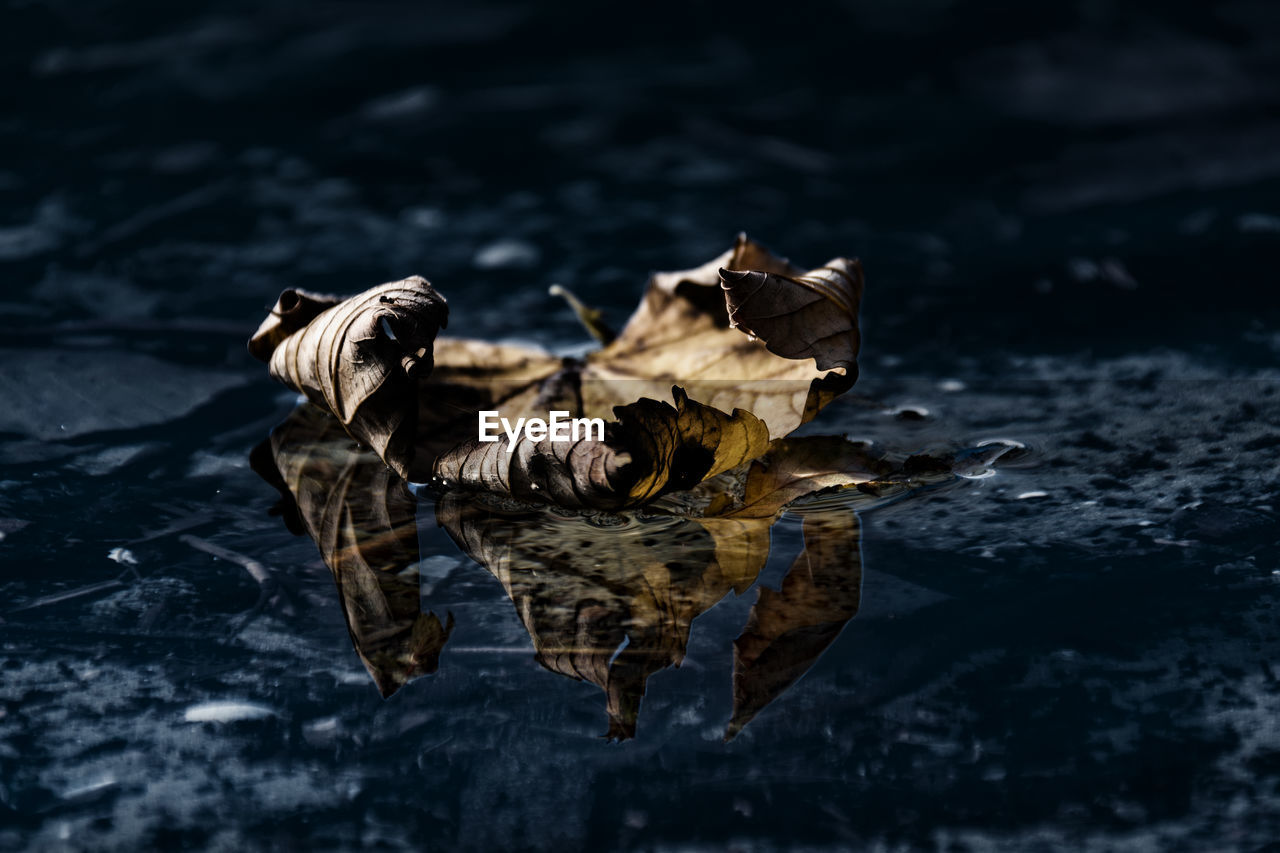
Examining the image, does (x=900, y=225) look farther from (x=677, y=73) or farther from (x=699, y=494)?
(x=699, y=494)

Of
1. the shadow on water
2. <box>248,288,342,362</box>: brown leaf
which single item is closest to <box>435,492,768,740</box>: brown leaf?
the shadow on water

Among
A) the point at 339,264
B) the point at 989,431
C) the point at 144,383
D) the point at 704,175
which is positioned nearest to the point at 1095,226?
the point at 704,175

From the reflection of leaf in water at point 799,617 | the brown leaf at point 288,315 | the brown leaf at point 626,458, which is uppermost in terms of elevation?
the brown leaf at point 288,315

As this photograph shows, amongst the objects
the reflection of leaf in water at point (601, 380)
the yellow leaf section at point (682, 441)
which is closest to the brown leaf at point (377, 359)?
the reflection of leaf in water at point (601, 380)

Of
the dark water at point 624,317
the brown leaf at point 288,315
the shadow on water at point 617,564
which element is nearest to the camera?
the dark water at point 624,317

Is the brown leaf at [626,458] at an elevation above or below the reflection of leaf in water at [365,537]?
above

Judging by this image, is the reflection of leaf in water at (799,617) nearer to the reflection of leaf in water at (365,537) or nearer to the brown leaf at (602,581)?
the brown leaf at (602,581)

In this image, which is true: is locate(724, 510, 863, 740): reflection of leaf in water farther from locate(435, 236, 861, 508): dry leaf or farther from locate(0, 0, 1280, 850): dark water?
locate(435, 236, 861, 508): dry leaf
